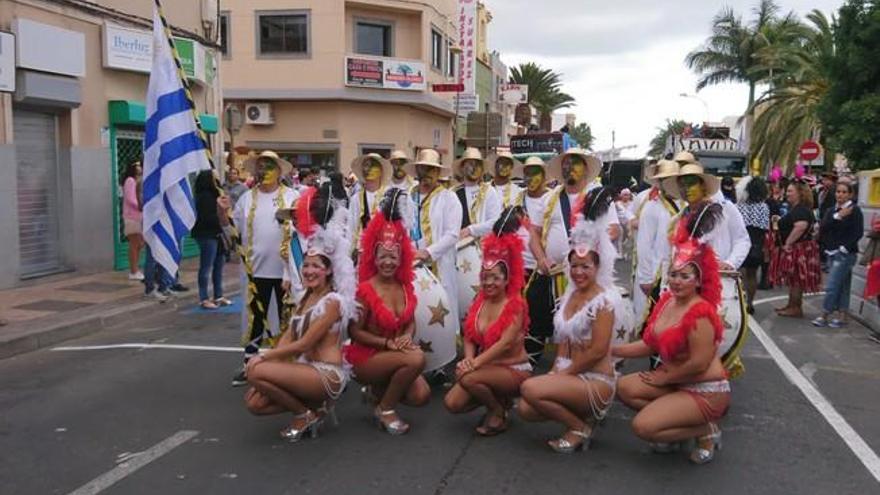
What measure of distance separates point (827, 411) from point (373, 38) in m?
23.1

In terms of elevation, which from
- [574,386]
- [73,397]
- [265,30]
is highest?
[265,30]

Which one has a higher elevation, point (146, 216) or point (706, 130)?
point (706, 130)

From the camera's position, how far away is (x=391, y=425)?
17.2ft

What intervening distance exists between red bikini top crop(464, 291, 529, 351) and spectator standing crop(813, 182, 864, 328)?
5.92 m

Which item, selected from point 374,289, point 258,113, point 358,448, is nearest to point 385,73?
point 258,113

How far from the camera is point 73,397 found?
6.24m

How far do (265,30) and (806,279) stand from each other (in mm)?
20377

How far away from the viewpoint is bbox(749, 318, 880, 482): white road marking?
489 cm

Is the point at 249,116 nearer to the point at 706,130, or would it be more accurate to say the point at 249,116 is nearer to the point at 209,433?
the point at 706,130

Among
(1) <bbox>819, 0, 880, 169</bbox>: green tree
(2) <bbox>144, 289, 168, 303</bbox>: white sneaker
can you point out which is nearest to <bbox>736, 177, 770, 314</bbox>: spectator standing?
(2) <bbox>144, 289, 168, 303</bbox>: white sneaker

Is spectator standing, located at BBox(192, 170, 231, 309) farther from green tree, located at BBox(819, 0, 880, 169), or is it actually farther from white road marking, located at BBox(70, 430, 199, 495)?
green tree, located at BBox(819, 0, 880, 169)

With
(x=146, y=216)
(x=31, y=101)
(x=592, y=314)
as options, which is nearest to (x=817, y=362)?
(x=592, y=314)

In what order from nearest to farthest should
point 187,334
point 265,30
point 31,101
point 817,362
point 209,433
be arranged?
point 209,433
point 817,362
point 187,334
point 31,101
point 265,30

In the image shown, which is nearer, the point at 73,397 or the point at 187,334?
the point at 73,397
